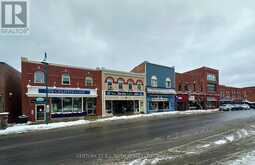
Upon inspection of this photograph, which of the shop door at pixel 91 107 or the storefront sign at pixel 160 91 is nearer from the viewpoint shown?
the shop door at pixel 91 107

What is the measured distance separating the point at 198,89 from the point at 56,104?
125 feet

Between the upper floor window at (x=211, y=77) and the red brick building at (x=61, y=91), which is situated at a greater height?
the upper floor window at (x=211, y=77)

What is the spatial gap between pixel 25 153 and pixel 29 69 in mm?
20514

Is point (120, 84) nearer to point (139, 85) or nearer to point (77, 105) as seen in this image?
point (139, 85)

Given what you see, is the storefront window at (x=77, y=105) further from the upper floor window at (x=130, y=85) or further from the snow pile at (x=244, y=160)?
the snow pile at (x=244, y=160)

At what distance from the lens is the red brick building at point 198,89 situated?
52.5 m

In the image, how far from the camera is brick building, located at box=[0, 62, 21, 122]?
92.2 feet

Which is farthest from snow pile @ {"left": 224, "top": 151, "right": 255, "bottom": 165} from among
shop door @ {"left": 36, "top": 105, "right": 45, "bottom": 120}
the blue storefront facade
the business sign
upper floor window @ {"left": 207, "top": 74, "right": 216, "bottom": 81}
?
upper floor window @ {"left": 207, "top": 74, "right": 216, "bottom": 81}

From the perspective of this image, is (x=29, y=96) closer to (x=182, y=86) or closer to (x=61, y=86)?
(x=61, y=86)

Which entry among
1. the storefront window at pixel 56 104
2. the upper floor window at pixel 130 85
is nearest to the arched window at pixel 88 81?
the storefront window at pixel 56 104

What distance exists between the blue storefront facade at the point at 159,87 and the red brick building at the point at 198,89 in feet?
11.8

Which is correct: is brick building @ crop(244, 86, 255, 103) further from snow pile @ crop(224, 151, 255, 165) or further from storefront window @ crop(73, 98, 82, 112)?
snow pile @ crop(224, 151, 255, 165)

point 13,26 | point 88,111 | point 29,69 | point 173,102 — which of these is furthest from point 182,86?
point 13,26

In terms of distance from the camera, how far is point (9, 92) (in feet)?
101
